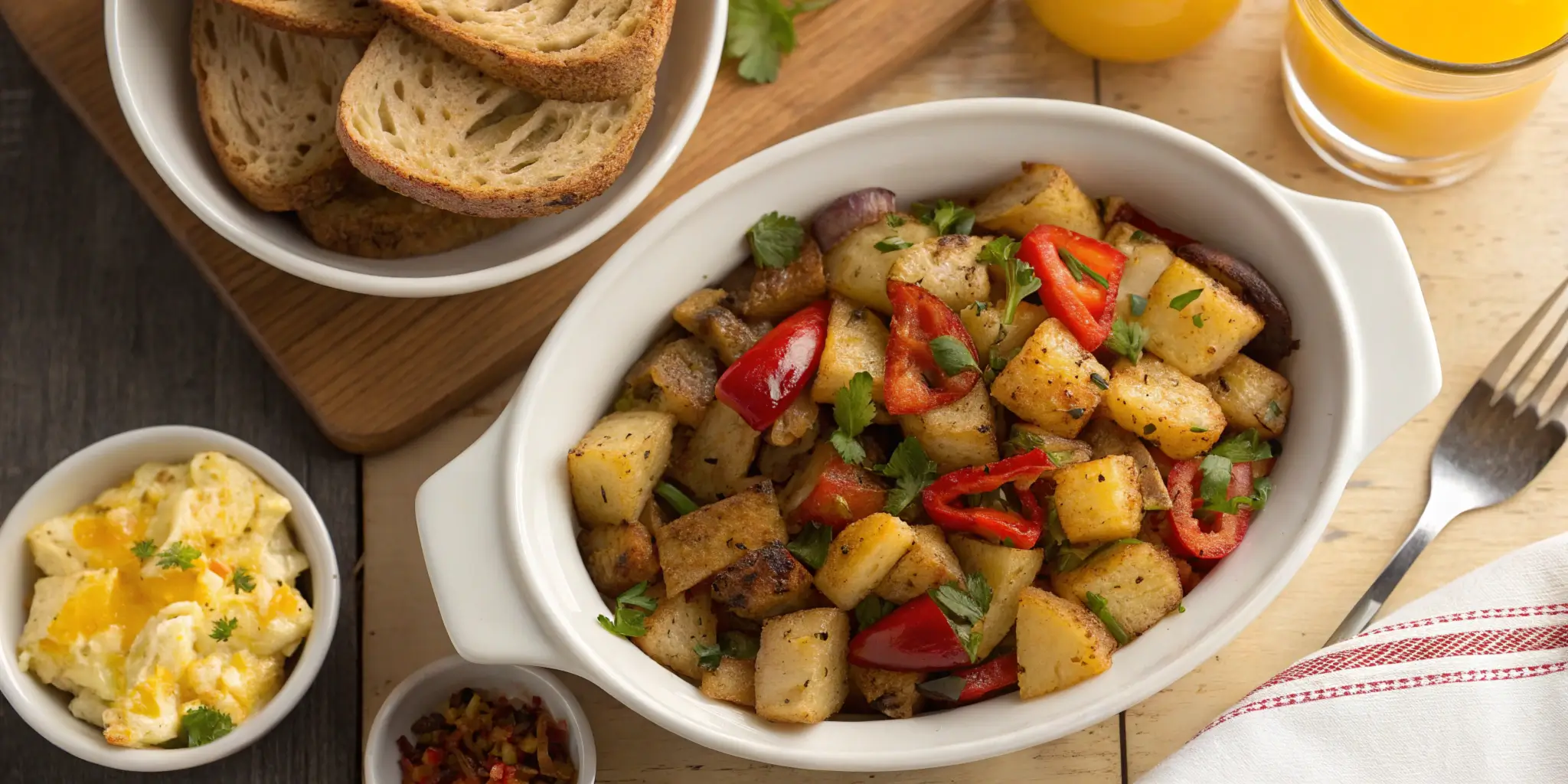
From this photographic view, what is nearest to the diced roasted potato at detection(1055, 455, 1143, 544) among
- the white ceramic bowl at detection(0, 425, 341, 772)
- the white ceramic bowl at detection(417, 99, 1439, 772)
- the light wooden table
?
the white ceramic bowl at detection(417, 99, 1439, 772)

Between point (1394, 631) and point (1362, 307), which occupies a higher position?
point (1362, 307)

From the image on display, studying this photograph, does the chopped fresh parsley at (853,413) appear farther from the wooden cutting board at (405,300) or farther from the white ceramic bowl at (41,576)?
the white ceramic bowl at (41,576)

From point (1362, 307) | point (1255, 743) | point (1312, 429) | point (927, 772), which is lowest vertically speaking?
point (927, 772)

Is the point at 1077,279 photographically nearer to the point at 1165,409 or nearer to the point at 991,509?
the point at 1165,409

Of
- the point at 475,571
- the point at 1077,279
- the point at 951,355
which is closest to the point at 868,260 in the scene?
the point at 951,355

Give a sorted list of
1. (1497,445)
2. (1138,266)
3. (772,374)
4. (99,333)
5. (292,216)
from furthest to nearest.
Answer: (99,333) → (1497,445) → (292,216) → (1138,266) → (772,374)

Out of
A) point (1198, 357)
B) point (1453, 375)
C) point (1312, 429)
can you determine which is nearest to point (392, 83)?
point (1198, 357)

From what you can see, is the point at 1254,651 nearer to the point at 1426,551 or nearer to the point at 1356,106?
the point at 1426,551
